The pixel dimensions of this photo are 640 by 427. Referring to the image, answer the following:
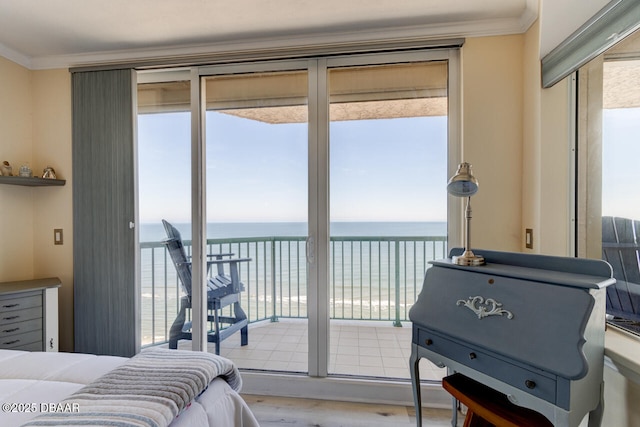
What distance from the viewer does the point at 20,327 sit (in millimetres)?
2066

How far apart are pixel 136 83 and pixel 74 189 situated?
99cm

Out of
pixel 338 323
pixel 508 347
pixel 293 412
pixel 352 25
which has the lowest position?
pixel 293 412

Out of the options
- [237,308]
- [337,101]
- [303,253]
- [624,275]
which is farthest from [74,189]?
A: [624,275]

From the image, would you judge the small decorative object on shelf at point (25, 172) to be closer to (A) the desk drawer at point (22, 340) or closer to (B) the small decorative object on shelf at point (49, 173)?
(B) the small decorative object on shelf at point (49, 173)

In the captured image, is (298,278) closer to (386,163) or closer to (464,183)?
(386,163)

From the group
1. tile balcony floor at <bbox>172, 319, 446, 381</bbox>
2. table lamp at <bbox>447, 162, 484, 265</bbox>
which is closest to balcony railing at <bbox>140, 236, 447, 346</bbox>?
tile balcony floor at <bbox>172, 319, 446, 381</bbox>

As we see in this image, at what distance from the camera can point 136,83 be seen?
2.35 m

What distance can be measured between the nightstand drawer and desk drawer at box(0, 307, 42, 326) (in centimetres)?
2

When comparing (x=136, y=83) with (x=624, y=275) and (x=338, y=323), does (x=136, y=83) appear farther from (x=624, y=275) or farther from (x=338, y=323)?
(x=624, y=275)

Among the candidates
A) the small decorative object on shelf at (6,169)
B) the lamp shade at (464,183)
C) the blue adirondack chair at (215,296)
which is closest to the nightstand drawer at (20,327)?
the blue adirondack chair at (215,296)

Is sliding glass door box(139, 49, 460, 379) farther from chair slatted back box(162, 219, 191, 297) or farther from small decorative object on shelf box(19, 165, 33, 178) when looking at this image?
small decorative object on shelf box(19, 165, 33, 178)

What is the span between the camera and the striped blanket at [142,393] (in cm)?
81

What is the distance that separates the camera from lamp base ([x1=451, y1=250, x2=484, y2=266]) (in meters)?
1.38

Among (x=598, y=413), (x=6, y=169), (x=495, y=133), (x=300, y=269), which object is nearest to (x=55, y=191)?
(x=6, y=169)
